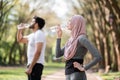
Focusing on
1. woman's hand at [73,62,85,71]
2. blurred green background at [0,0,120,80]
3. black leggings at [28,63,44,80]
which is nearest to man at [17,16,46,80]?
black leggings at [28,63,44,80]

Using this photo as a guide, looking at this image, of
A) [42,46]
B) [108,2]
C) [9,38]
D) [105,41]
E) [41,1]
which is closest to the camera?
[42,46]

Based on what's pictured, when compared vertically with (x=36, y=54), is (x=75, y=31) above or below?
above

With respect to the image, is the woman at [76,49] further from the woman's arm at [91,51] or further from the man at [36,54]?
the man at [36,54]

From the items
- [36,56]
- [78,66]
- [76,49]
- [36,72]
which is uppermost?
[76,49]

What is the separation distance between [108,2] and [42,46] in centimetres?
1797

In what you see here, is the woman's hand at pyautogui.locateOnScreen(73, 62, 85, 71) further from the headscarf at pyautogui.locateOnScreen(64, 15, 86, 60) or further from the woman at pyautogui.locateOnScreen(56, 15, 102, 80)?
the headscarf at pyautogui.locateOnScreen(64, 15, 86, 60)

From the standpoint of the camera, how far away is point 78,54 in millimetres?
6172

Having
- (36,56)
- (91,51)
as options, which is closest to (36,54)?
(36,56)

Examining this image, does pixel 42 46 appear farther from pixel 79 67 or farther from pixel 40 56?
pixel 79 67

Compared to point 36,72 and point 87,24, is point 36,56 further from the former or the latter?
point 87,24

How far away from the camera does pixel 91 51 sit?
19.5 feet

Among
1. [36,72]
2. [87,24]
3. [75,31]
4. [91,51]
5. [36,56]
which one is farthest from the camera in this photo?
[87,24]

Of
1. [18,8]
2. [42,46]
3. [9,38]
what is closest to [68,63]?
[42,46]

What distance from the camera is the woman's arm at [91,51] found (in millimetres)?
5891
